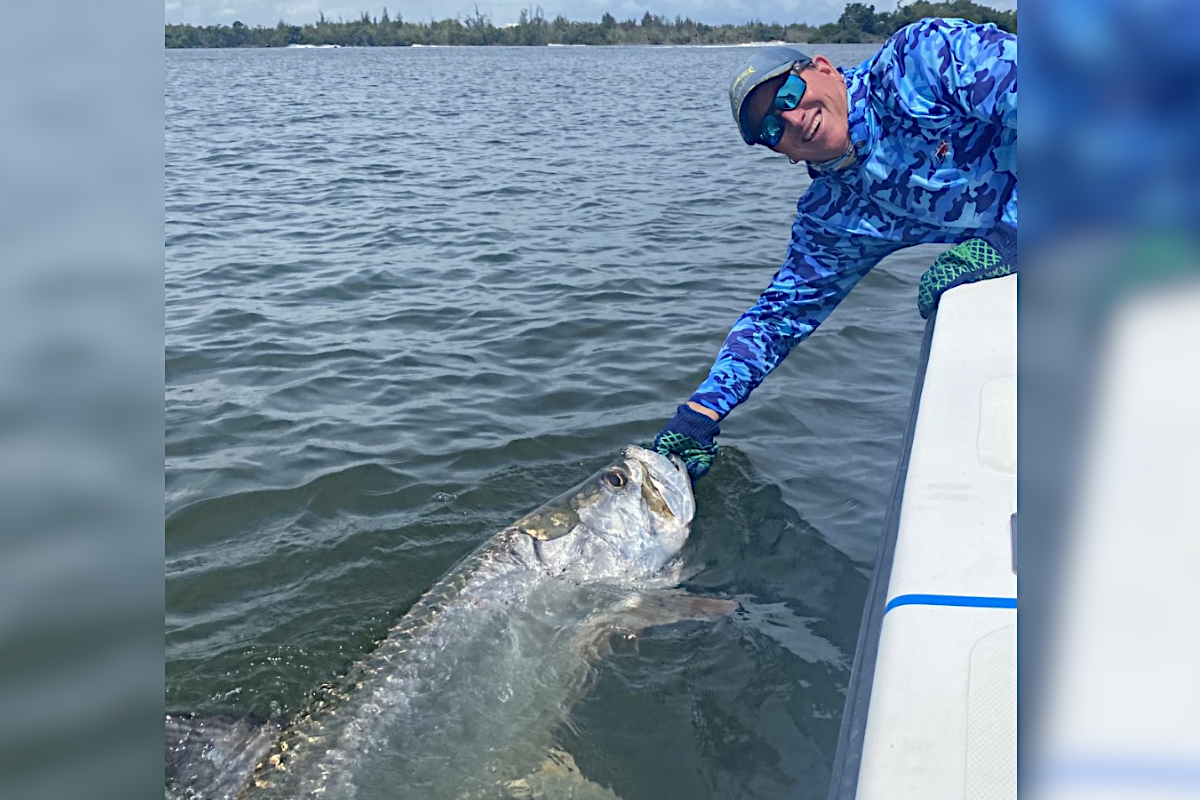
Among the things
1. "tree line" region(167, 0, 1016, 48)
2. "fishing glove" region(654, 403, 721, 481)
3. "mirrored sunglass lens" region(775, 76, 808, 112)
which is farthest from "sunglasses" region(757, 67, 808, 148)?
"tree line" region(167, 0, 1016, 48)

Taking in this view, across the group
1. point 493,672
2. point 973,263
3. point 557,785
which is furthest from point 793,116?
point 557,785

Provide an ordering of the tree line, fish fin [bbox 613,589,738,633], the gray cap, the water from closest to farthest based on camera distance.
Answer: the gray cap < the water < fish fin [bbox 613,589,738,633] < the tree line

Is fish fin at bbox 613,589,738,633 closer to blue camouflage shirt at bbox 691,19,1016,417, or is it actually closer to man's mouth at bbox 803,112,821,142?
blue camouflage shirt at bbox 691,19,1016,417

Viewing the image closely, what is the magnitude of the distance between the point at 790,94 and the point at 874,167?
0.61 metres

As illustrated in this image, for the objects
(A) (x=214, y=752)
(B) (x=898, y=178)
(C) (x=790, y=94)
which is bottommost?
(A) (x=214, y=752)

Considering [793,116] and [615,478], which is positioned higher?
[793,116]

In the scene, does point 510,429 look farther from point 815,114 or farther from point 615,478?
point 815,114

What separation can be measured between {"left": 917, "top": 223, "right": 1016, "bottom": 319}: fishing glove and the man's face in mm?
736

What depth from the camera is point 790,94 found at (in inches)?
149

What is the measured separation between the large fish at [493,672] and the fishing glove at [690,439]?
11 cm

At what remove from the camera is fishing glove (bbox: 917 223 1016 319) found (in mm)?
4209

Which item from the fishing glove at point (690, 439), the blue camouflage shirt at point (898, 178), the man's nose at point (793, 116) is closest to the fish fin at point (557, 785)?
the fishing glove at point (690, 439)

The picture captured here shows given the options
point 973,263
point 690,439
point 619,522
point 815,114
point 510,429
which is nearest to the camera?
point 815,114
